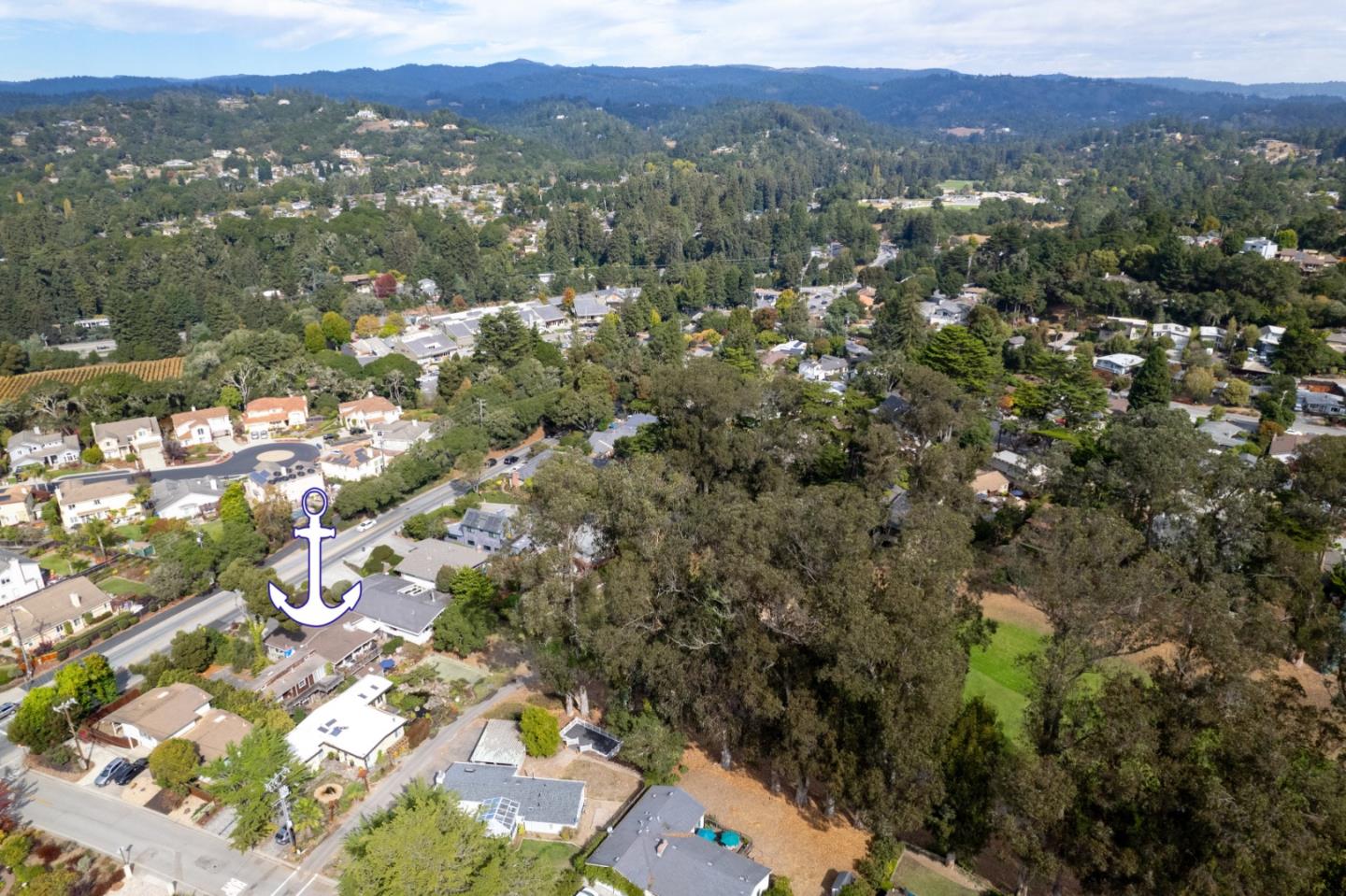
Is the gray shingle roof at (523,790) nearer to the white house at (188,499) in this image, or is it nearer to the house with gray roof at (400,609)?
the house with gray roof at (400,609)

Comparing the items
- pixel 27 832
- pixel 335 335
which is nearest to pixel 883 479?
pixel 27 832

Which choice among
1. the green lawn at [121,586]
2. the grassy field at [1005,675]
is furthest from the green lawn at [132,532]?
the grassy field at [1005,675]

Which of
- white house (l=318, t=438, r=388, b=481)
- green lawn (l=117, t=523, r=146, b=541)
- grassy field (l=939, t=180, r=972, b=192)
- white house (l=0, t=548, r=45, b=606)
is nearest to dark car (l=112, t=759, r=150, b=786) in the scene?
white house (l=0, t=548, r=45, b=606)

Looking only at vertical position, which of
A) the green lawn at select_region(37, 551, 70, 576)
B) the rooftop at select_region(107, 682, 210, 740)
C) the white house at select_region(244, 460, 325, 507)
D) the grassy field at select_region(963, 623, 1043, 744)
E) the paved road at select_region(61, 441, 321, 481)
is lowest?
the grassy field at select_region(963, 623, 1043, 744)

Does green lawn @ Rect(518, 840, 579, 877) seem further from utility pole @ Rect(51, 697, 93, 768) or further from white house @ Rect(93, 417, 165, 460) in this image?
white house @ Rect(93, 417, 165, 460)

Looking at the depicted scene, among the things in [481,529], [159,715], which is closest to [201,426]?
[481,529]

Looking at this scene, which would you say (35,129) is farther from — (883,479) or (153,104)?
(883,479)
